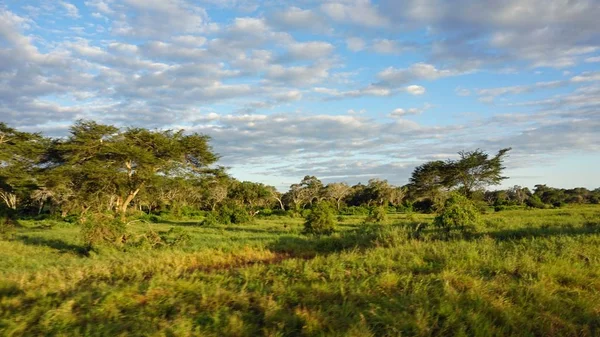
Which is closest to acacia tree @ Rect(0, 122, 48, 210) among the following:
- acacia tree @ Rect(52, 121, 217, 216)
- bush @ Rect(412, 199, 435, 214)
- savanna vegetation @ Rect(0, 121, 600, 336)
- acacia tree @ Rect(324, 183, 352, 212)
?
acacia tree @ Rect(52, 121, 217, 216)

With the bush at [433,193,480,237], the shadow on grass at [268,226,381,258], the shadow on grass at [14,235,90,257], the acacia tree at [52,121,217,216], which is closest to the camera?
the shadow on grass at [268,226,381,258]

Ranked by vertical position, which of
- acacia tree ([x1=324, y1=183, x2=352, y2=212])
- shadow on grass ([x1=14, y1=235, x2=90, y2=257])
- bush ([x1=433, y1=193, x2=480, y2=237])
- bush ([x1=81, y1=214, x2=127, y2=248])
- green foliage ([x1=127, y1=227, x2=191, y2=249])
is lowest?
shadow on grass ([x1=14, y1=235, x2=90, y2=257])

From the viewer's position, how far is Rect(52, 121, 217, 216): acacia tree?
21.9 meters

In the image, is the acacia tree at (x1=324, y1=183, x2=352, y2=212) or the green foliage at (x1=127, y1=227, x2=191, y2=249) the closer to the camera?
the green foliage at (x1=127, y1=227, x2=191, y2=249)

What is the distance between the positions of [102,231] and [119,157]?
8.66 metres

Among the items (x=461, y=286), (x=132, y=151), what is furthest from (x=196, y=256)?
(x=132, y=151)

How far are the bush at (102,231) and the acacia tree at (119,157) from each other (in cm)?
663

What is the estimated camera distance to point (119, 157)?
73.5ft

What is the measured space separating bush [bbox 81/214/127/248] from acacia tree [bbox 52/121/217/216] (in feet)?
21.8

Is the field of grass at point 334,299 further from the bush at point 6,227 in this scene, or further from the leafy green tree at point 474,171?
the leafy green tree at point 474,171

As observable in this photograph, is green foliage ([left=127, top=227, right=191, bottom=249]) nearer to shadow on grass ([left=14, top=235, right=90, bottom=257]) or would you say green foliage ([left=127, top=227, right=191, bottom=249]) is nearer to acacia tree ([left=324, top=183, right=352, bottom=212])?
shadow on grass ([left=14, top=235, right=90, bottom=257])

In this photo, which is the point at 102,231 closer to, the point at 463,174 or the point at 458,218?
the point at 458,218

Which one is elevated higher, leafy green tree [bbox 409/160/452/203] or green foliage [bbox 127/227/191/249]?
leafy green tree [bbox 409/160/452/203]

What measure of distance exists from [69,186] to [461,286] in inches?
924
